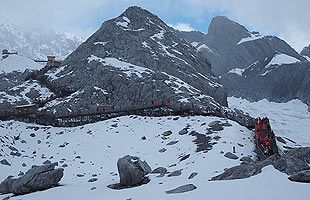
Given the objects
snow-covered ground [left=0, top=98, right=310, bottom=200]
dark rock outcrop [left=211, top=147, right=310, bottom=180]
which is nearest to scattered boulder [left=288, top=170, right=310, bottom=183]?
snow-covered ground [left=0, top=98, right=310, bottom=200]

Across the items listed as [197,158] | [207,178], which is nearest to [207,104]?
[197,158]

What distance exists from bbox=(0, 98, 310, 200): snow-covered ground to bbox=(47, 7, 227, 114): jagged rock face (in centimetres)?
1456

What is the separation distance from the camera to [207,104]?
2317 inches

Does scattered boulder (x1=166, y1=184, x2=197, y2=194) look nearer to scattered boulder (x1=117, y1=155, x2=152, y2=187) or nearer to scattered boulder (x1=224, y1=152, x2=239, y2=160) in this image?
scattered boulder (x1=117, y1=155, x2=152, y2=187)

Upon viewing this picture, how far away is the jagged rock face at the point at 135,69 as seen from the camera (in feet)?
196

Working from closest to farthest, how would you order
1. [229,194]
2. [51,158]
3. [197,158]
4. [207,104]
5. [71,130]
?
[229,194] < [197,158] < [51,158] < [71,130] < [207,104]

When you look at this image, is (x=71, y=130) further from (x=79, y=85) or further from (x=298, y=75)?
(x=298, y=75)

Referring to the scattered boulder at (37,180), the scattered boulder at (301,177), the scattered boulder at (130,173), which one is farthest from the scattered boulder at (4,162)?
the scattered boulder at (301,177)

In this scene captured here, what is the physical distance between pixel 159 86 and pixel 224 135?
30564 millimetres

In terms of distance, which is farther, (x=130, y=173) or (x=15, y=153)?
(x=15, y=153)

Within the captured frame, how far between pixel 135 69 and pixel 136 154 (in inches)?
1510

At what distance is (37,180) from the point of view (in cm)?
2214

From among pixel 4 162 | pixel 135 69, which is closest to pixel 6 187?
pixel 4 162

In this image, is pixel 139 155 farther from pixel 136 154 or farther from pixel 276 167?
pixel 276 167
